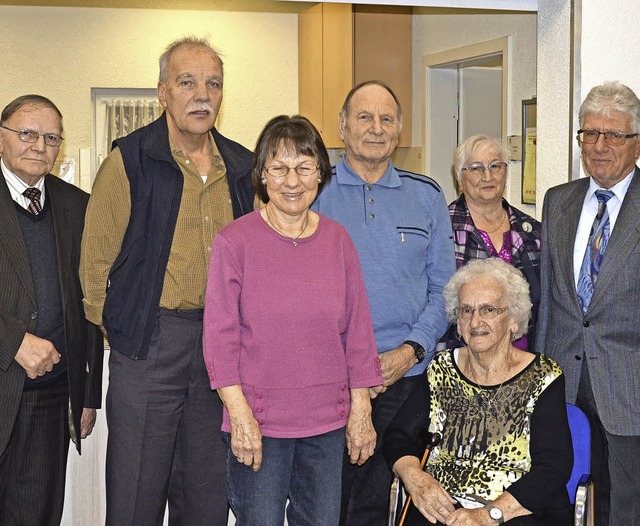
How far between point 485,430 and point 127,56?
4.30 meters

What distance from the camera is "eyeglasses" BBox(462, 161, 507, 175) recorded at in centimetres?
300

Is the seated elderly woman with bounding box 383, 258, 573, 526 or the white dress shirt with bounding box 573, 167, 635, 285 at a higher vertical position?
the white dress shirt with bounding box 573, 167, 635, 285

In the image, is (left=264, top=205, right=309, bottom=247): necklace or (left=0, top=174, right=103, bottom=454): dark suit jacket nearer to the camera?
(left=264, top=205, right=309, bottom=247): necklace

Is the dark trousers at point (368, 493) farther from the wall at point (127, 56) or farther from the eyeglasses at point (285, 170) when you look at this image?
the wall at point (127, 56)

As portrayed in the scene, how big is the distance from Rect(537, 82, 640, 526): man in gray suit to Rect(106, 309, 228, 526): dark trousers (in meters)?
1.13

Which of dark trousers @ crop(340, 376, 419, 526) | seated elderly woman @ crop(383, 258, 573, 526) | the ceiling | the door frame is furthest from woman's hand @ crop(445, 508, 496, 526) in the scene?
the ceiling

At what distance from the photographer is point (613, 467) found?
2621mm

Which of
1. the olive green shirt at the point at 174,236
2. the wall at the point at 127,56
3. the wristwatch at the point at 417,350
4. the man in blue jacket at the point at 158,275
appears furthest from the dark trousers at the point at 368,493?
the wall at the point at 127,56

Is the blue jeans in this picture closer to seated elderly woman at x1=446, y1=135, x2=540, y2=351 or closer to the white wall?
seated elderly woman at x1=446, y1=135, x2=540, y2=351

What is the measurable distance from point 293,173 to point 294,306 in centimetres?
35

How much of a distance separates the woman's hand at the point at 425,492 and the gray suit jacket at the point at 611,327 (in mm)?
563

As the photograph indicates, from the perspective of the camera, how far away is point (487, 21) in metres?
4.67

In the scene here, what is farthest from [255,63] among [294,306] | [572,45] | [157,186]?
[294,306]

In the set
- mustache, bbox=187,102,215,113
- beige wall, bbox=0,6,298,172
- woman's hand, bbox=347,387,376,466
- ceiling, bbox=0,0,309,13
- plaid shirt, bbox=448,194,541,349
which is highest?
ceiling, bbox=0,0,309,13
